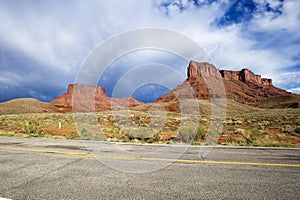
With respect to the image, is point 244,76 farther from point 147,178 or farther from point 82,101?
point 147,178

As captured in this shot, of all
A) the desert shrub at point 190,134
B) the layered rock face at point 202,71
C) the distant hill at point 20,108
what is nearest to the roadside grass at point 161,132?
the desert shrub at point 190,134

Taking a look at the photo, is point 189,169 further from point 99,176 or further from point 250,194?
point 99,176

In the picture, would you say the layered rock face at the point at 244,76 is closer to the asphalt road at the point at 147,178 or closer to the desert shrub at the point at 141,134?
the desert shrub at the point at 141,134

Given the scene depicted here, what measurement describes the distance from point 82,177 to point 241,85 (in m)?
162

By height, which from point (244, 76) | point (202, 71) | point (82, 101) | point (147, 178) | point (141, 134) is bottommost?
point (147, 178)

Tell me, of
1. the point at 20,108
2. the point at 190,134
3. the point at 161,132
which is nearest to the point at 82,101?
the point at 20,108

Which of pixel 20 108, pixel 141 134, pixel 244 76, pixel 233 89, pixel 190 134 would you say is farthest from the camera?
pixel 244 76

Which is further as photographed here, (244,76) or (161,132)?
(244,76)

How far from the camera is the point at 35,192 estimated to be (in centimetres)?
340

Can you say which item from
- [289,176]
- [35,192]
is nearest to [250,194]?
[289,176]

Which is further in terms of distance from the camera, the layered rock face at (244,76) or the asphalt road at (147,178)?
the layered rock face at (244,76)

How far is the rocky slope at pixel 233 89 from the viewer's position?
106 metres

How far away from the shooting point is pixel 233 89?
134 meters

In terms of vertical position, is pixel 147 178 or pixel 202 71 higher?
pixel 202 71
